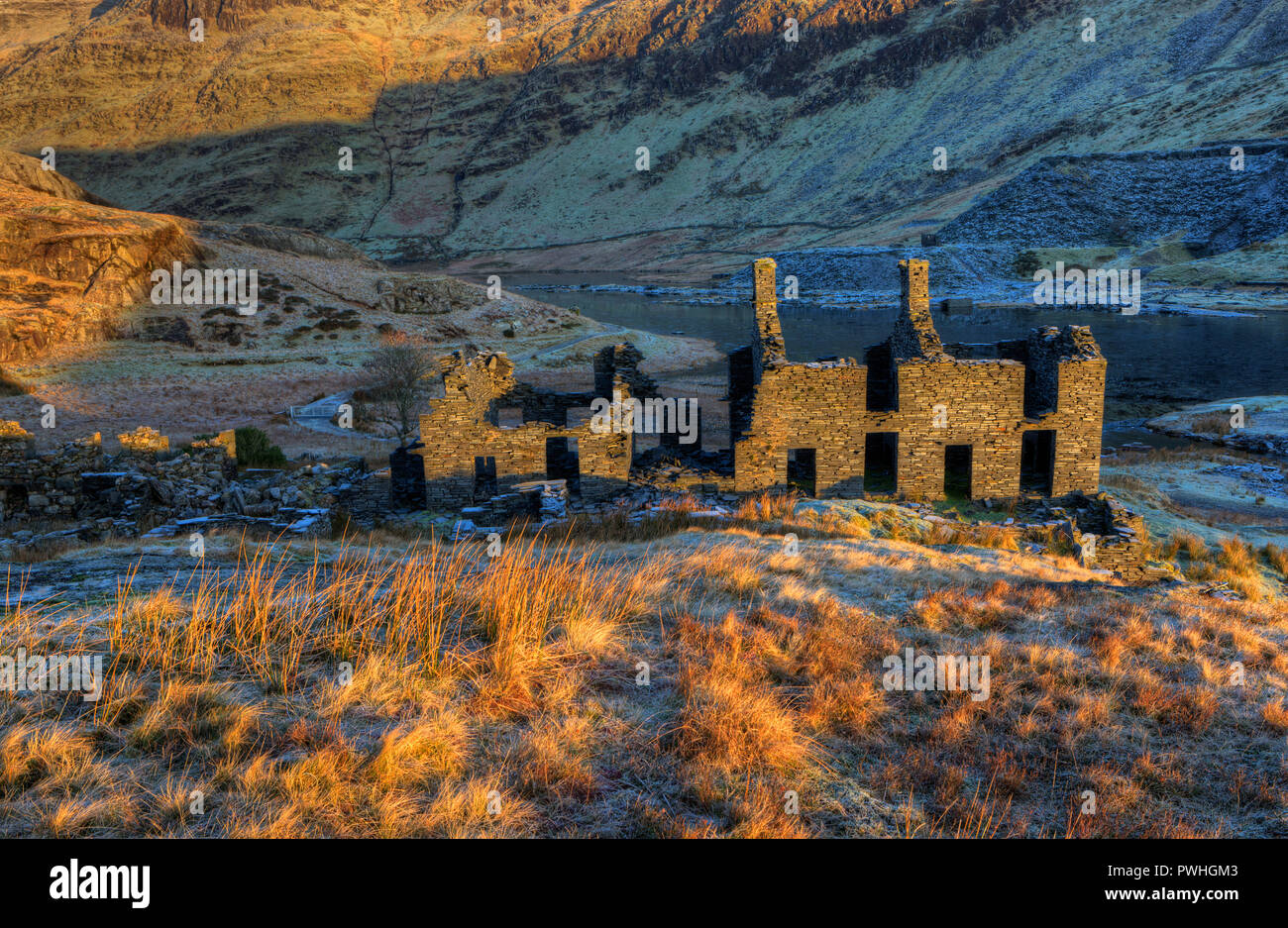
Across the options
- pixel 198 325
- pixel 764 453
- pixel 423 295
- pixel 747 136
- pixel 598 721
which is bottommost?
pixel 598 721

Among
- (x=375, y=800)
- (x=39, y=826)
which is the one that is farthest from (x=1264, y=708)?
(x=39, y=826)

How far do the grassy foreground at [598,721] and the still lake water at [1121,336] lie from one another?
1556 inches

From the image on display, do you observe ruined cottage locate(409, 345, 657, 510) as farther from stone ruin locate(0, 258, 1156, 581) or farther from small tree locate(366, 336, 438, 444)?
small tree locate(366, 336, 438, 444)

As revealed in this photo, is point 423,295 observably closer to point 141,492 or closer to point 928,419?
point 141,492

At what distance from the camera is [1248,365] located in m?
49.8

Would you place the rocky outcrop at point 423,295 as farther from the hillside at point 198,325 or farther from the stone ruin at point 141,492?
the stone ruin at point 141,492

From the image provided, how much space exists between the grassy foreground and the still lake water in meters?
39.5

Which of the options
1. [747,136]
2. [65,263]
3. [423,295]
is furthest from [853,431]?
[747,136]

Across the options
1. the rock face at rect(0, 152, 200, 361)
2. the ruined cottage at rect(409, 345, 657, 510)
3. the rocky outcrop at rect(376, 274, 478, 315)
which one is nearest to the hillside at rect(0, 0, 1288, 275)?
the rocky outcrop at rect(376, 274, 478, 315)

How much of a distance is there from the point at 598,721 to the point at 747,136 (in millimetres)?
183264

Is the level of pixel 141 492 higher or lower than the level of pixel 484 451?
lower

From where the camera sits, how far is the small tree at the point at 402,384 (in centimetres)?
3766

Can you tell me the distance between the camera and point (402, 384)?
1524 inches

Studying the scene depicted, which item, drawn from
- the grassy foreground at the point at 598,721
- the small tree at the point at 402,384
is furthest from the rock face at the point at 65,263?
the grassy foreground at the point at 598,721
